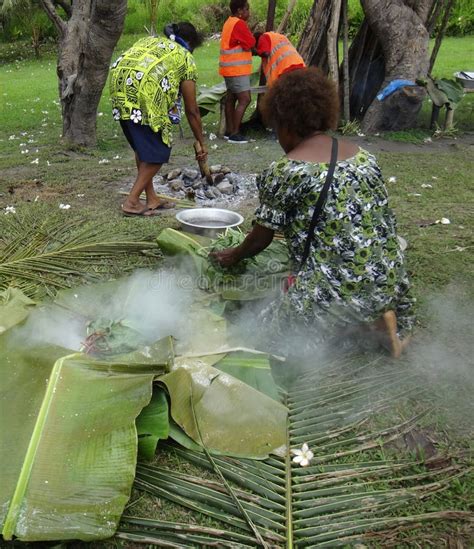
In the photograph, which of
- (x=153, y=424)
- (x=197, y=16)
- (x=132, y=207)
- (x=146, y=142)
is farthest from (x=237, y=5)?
(x=197, y=16)

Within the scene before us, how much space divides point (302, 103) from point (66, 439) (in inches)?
68.5

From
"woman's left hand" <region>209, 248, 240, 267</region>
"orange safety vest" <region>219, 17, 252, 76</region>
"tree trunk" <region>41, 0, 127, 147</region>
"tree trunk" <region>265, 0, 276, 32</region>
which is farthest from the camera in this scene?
"tree trunk" <region>265, 0, 276, 32</region>

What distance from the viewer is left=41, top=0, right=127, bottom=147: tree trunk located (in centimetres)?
627

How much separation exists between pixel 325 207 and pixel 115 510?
154 centimetres

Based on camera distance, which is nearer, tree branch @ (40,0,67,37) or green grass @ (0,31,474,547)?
green grass @ (0,31,474,547)

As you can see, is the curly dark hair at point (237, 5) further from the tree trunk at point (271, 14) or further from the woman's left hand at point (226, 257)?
the woman's left hand at point (226, 257)

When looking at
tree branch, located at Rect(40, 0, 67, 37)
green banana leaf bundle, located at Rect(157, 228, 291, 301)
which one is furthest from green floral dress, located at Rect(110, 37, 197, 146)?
tree branch, located at Rect(40, 0, 67, 37)

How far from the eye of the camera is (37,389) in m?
2.15

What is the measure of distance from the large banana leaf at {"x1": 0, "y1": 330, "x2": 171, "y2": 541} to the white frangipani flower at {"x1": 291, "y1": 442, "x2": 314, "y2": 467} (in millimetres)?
647

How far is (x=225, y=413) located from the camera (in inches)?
90.0

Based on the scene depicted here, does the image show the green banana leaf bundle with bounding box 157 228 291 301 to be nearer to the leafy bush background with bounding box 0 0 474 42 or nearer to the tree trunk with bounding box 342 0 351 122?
the tree trunk with bounding box 342 0 351 122

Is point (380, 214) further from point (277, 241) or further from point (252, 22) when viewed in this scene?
point (252, 22)

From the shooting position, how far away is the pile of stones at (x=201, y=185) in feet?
17.5

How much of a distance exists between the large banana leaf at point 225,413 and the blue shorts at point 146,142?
2.66m
